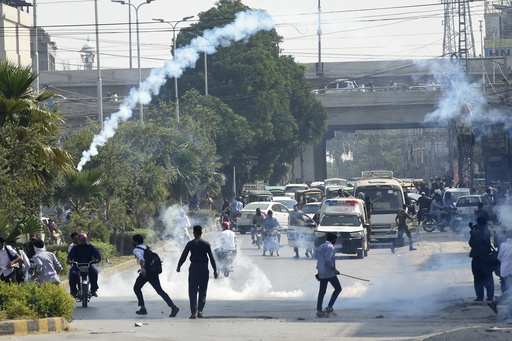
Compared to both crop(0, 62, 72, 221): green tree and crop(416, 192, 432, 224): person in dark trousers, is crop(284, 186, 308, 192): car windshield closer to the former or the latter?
crop(416, 192, 432, 224): person in dark trousers

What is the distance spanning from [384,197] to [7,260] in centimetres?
2162

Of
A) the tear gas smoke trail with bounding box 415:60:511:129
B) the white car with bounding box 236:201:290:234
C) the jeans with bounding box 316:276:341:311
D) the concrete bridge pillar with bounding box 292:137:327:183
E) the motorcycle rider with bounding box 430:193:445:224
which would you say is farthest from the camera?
the concrete bridge pillar with bounding box 292:137:327:183

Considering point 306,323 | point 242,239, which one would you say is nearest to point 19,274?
point 306,323

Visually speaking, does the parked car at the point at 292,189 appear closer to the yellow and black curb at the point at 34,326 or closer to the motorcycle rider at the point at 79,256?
the motorcycle rider at the point at 79,256

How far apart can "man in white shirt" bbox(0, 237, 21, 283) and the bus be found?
1929cm

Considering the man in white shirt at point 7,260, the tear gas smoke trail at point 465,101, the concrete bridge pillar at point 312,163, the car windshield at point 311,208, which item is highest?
the tear gas smoke trail at point 465,101

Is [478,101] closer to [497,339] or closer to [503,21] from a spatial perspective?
[497,339]

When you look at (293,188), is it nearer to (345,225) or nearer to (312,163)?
(312,163)

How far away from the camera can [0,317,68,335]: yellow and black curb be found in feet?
38.8

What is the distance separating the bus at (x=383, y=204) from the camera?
1249 inches

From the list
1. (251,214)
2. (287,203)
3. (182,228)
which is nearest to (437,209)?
(251,214)

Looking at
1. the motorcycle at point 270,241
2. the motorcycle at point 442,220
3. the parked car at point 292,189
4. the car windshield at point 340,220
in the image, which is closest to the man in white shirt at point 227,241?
the car windshield at point 340,220

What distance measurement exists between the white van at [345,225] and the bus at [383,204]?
2084mm

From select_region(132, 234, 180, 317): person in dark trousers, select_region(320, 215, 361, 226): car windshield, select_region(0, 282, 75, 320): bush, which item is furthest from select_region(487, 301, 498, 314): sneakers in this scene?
select_region(320, 215, 361, 226): car windshield
